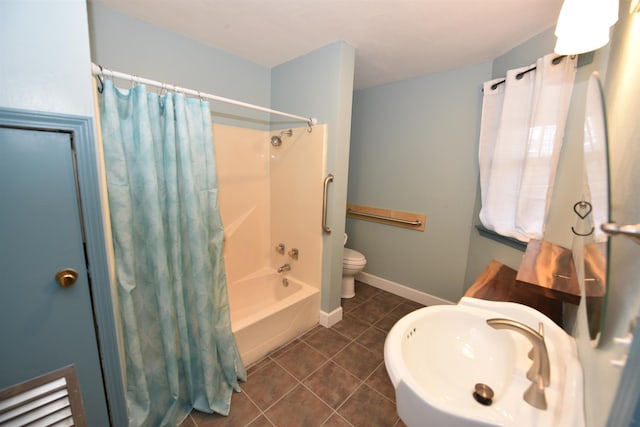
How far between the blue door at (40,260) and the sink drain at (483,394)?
1.49 metres

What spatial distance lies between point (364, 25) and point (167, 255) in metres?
1.89

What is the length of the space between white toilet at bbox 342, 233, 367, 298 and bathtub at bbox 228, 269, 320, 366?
0.52 meters

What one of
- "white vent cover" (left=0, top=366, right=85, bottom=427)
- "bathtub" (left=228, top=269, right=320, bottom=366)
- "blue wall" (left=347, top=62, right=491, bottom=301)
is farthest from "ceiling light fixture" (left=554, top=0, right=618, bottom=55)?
"white vent cover" (left=0, top=366, right=85, bottom=427)

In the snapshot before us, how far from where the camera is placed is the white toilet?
2.53 meters

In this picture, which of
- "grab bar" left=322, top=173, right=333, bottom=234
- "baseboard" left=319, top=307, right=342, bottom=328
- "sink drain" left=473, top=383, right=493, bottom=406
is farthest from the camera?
"baseboard" left=319, top=307, right=342, bottom=328

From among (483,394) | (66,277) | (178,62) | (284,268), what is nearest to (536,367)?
(483,394)

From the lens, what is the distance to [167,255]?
4.24 ft

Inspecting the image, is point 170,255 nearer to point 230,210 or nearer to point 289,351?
point 230,210

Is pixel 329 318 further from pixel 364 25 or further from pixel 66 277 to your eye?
pixel 364 25

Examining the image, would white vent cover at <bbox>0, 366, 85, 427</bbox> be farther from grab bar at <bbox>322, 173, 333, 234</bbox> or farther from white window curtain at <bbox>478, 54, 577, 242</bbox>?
white window curtain at <bbox>478, 54, 577, 242</bbox>

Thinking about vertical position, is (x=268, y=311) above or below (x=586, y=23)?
below

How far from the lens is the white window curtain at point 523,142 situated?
4.73 feet

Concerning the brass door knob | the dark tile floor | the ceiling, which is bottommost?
the dark tile floor

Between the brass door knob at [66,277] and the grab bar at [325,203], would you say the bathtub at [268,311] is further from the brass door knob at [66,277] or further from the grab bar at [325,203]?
the brass door knob at [66,277]
